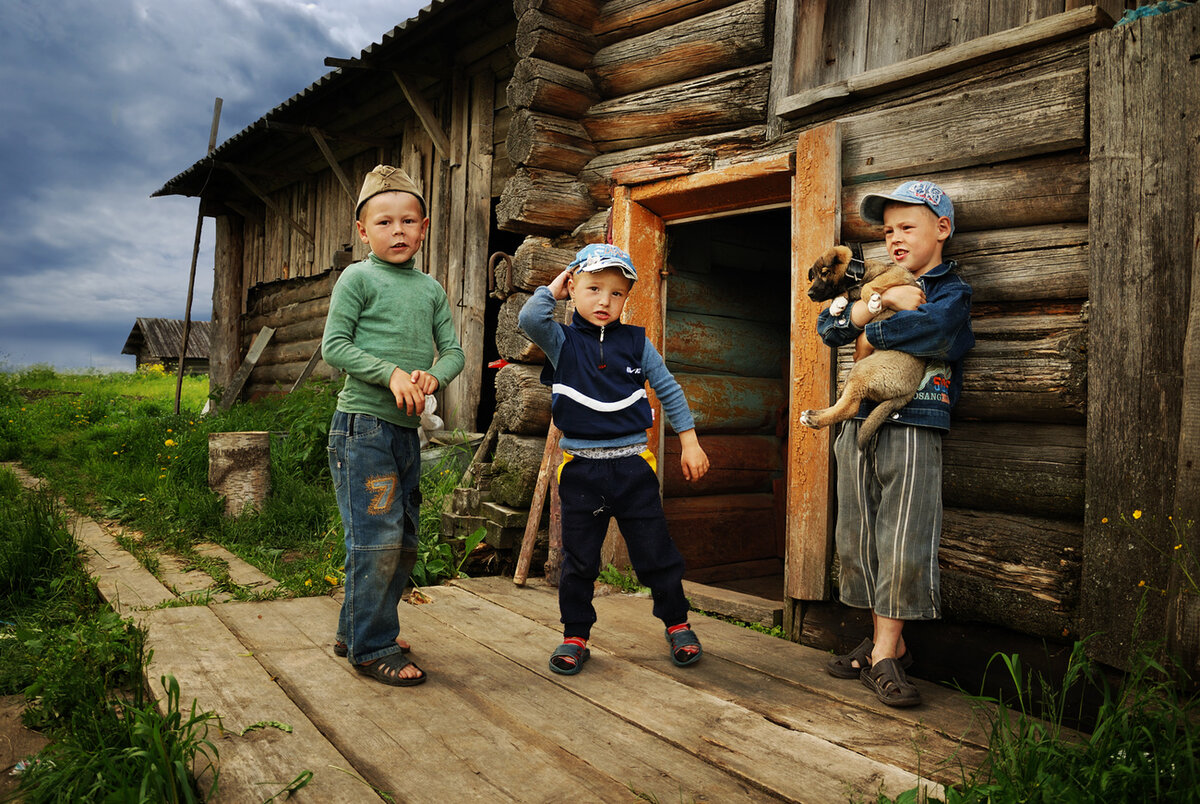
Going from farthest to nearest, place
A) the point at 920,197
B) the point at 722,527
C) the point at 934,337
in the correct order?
1. the point at 722,527
2. the point at 920,197
3. the point at 934,337

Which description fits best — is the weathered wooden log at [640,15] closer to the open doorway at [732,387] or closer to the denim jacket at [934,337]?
the open doorway at [732,387]

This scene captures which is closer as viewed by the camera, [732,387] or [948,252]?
[948,252]

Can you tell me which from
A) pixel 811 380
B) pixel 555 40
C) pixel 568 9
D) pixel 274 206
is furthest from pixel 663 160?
pixel 274 206

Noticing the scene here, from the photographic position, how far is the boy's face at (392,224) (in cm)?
280

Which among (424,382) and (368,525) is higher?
(424,382)

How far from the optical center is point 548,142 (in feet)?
14.8

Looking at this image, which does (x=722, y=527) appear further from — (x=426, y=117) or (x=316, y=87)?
(x=316, y=87)

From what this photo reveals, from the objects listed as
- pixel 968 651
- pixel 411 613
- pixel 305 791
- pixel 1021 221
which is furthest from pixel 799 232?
pixel 305 791

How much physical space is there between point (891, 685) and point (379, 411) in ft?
6.54

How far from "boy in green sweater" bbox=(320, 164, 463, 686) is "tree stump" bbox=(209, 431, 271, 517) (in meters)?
3.58

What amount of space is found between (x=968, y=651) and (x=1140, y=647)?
0.60m

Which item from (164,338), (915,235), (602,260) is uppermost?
(164,338)

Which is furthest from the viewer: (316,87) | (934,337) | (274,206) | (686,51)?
(274,206)

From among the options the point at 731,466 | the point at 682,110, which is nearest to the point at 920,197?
the point at 682,110
